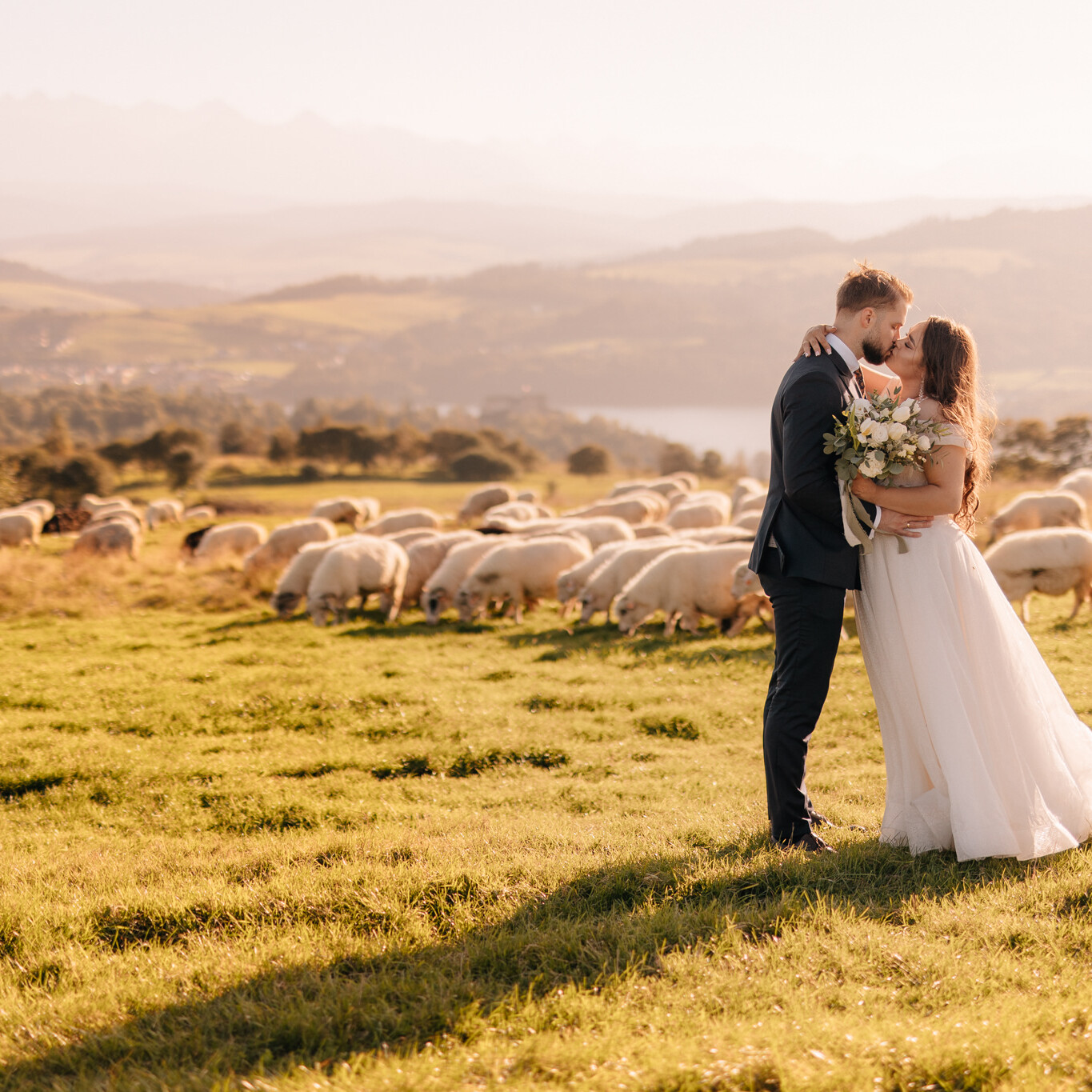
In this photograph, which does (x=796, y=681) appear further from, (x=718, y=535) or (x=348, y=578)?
(x=348, y=578)

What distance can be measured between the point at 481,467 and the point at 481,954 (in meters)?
59.4

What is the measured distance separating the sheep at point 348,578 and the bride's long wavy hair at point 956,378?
476 inches

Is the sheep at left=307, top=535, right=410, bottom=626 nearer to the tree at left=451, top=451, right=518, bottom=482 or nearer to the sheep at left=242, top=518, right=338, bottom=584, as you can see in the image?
the sheep at left=242, top=518, right=338, bottom=584

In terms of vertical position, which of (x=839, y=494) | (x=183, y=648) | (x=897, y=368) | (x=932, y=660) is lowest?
(x=183, y=648)

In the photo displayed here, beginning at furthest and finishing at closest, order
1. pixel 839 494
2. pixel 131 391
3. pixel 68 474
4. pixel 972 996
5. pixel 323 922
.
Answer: pixel 131 391, pixel 68 474, pixel 839 494, pixel 323 922, pixel 972 996

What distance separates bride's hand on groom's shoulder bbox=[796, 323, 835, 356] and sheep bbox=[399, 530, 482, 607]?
12983 mm

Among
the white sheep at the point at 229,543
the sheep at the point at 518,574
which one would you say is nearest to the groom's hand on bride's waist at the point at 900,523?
the sheep at the point at 518,574

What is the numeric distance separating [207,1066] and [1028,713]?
402cm

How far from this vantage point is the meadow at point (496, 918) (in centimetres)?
279

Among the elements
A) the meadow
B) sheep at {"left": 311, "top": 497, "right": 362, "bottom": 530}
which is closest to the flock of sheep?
Answer: the meadow

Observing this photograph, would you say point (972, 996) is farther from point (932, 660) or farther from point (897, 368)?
point (897, 368)

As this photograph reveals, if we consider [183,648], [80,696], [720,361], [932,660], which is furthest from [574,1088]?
[720,361]

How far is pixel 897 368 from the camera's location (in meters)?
4.63

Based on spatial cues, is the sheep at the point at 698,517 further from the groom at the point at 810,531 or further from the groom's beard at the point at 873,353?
the groom at the point at 810,531
